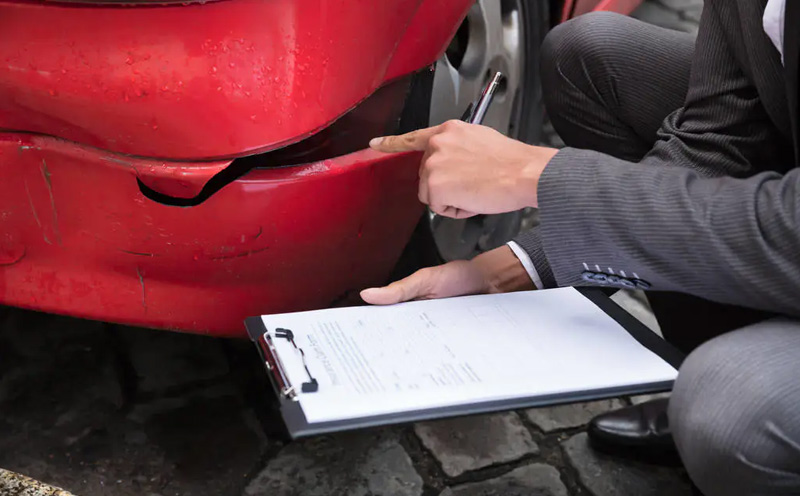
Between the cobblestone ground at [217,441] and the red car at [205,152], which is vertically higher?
the red car at [205,152]

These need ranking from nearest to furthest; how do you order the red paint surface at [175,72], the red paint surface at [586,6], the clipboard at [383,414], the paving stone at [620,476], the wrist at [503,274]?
1. the clipboard at [383,414]
2. the red paint surface at [175,72]
3. the wrist at [503,274]
4. the paving stone at [620,476]
5. the red paint surface at [586,6]

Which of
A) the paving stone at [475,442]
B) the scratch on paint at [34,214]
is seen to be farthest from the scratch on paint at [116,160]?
the paving stone at [475,442]

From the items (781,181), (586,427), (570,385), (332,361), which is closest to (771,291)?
(781,181)

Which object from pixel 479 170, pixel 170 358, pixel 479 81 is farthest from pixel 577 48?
pixel 170 358

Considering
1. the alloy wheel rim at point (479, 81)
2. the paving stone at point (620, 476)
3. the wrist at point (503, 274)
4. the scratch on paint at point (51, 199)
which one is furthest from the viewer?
the alloy wheel rim at point (479, 81)

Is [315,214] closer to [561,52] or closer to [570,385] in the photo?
[570,385]

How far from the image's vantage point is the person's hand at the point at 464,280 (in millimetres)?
1357

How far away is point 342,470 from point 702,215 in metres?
0.80

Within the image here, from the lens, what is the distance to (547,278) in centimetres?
146

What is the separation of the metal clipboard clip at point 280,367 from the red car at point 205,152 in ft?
0.70

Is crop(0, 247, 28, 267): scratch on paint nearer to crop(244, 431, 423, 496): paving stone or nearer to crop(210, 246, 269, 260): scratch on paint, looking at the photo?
crop(210, 246, 269, 260): scratch on paint

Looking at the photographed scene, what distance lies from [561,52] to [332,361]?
927mm

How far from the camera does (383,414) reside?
103 centimetres

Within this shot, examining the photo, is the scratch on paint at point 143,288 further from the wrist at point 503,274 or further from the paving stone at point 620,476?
the paving stone at point 620,476
